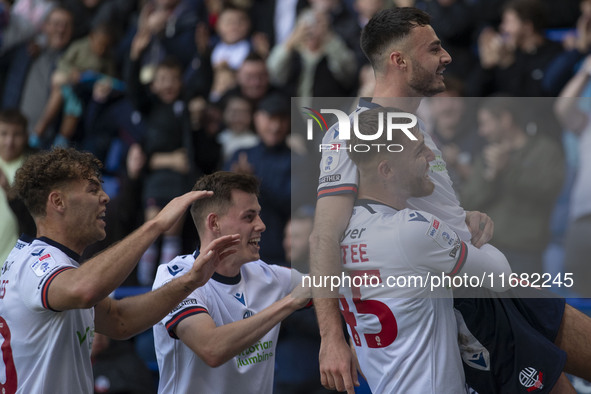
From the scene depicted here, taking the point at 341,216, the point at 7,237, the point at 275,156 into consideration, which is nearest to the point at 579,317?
the point at 341,216

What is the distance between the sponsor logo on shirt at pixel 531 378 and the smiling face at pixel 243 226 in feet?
4.61

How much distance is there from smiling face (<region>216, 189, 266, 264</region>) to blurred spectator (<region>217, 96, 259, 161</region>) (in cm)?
361

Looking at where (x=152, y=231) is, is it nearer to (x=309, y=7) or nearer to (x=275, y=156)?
(x=275, y=156)

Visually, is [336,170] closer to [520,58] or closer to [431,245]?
[431,245]

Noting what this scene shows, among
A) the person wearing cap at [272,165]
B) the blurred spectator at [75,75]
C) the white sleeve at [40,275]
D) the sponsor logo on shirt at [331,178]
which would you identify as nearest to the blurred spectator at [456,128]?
the person wearing cap at [272,165]

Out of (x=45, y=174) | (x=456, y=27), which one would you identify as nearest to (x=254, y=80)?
(x=456, y=27)

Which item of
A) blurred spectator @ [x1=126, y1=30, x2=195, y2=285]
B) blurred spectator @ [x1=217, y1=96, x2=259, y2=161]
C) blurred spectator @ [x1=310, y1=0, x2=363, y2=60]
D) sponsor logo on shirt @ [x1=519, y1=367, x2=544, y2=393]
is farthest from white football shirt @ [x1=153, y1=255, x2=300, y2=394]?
blurred spectator @ [x1=310, y1=0, x2=363, y2=60]

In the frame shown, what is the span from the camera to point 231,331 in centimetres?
376

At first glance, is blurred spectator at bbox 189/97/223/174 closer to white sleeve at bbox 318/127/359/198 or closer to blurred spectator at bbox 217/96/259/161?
blurred spectator at bbox 217/96/259/161

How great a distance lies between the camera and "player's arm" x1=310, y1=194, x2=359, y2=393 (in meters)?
3.51

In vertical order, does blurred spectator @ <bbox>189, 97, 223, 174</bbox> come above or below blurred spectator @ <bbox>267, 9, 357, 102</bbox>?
below

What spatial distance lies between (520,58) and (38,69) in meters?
5.79

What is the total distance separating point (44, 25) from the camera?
10.2 meters

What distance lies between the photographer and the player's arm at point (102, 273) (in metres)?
3.40
